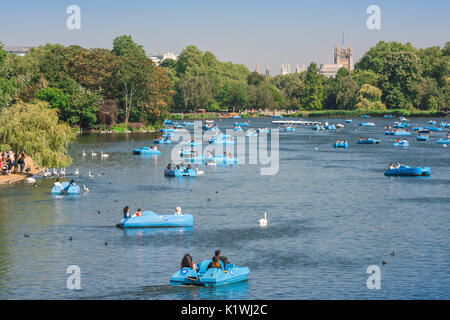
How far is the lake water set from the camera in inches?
1465

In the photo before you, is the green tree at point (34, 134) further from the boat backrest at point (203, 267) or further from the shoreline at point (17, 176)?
the boat backrest at point (203, 267)

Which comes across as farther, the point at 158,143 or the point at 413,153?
the point at 158,143

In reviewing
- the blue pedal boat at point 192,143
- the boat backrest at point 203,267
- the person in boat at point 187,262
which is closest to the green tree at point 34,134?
the boat backrest at point 203,267

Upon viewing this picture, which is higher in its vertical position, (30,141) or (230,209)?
(30,141)

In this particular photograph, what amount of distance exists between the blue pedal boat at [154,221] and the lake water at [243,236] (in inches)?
35.4

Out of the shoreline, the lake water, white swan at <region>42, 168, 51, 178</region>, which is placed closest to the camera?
the lake water

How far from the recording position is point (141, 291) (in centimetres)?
3634

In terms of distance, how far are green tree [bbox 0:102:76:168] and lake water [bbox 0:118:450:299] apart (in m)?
3.20

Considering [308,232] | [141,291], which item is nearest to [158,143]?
[308,232]

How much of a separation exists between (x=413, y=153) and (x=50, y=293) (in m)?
95.1

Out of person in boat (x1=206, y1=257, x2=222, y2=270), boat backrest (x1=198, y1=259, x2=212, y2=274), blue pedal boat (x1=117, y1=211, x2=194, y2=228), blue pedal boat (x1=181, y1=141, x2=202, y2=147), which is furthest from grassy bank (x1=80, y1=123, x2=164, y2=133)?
person in boat (x1=206, y1=257, x2=222, y2=270)

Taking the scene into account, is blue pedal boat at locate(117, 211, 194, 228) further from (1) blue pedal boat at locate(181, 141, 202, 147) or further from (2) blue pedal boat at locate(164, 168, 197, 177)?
(1) blue pedal boat at locate(181, 141, 202, 147)

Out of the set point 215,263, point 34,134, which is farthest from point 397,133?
point 215,263
